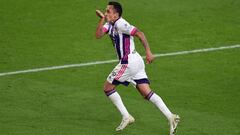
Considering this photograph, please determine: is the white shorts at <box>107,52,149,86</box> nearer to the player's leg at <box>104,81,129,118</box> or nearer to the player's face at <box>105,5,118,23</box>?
the player's leg at <box>104,81,129,118</box>

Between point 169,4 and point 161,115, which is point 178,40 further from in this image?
point 161,115

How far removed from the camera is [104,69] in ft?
53.9

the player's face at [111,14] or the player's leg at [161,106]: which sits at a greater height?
the player's face at [111,14]

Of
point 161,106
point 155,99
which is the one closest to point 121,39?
point 155,99

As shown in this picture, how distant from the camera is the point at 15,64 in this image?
16781 mm

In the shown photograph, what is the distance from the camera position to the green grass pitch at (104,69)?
43.1 feet

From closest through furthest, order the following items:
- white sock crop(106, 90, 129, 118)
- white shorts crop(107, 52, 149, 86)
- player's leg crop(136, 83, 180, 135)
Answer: player's leg crop(136, 83, 180, 135) < white shorts crop(107, 52, 149, 86) < white sock crop(106, 90, 129, 118)

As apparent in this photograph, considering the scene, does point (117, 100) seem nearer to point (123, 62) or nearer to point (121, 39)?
point (123, 62)

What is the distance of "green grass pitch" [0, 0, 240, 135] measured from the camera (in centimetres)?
1313

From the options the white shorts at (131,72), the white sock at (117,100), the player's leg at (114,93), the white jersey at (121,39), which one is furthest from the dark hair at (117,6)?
the white sock at (117,100)

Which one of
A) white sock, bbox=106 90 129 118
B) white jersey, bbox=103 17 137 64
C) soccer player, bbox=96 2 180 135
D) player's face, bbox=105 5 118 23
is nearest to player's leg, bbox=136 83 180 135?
soccer player, bbox=96 2 180 135

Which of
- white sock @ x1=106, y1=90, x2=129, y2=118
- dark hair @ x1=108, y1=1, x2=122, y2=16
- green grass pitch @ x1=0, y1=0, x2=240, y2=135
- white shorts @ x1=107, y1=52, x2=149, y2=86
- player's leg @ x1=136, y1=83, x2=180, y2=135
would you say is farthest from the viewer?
green grass pitch @ x1=0, y1=0, x2=240, y2=135

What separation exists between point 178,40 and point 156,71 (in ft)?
7.44

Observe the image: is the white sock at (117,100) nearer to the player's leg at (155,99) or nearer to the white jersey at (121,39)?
the player's leg at (155,99)
